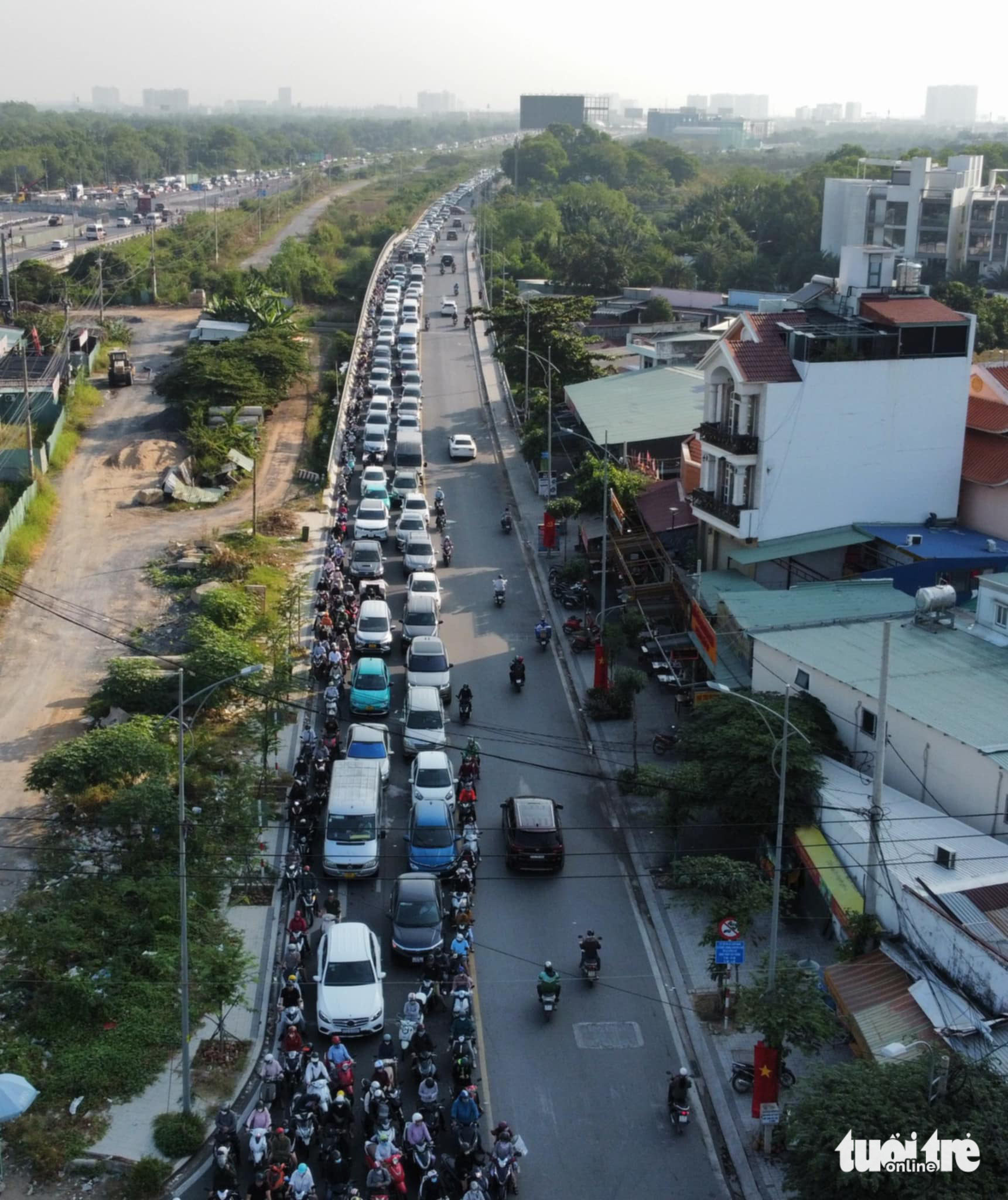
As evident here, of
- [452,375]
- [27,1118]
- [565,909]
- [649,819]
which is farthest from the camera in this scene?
[452,375]

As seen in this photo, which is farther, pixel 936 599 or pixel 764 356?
pixel 764 356

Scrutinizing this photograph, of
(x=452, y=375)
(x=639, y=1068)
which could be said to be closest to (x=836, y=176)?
(x=452, y=375)

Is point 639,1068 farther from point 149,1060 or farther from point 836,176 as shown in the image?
point 836,176

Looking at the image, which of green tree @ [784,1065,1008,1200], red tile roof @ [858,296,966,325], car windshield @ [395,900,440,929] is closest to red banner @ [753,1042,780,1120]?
green tree @ [784,1065,1008,1200]

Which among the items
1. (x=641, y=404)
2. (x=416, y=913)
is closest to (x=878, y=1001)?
(x=416, y=913)

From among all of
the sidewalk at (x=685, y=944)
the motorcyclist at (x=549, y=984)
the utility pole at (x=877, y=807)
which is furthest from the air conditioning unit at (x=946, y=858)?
the motorcyclist at (x=549, y=984)

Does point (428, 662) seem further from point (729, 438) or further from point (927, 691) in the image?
point (927, 691)

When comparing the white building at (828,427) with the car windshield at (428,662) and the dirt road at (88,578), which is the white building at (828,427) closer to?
the car windshield at (428,662)
